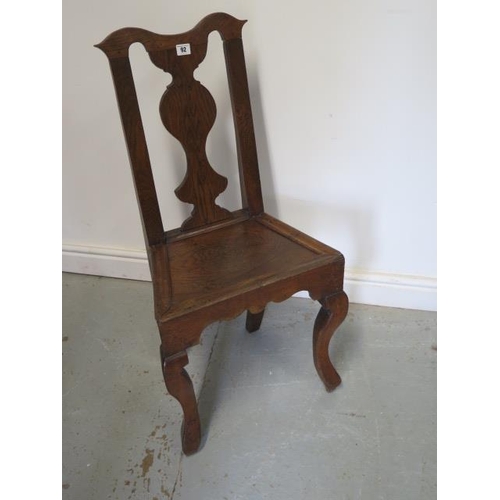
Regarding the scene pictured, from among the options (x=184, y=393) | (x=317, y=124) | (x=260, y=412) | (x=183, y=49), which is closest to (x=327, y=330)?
(x=260, y=412)

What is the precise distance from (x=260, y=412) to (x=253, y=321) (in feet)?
1.17

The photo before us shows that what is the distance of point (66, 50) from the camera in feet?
4.98

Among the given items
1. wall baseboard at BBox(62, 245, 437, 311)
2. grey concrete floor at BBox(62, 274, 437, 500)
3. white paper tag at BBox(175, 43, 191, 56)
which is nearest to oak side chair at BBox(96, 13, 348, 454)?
white paper tag at BBox(175, 43, 191, 56)

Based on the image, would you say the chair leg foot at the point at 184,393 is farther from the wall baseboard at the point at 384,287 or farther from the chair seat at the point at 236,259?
the wall baseboard at the point at 384,287

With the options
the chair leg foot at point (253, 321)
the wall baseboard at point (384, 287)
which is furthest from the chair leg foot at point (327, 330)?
the wall baseboard at point (384, 287)

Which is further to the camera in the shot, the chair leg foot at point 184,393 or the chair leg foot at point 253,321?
the chair leg foot at point 253,321

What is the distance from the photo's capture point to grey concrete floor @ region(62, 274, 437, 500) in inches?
43.4

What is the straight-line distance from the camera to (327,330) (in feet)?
4.02

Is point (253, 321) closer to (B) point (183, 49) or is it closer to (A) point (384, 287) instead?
(A) point (384, 287)

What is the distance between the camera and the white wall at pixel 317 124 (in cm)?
128

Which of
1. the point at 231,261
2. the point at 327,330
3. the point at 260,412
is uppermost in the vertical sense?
the point at 231,261

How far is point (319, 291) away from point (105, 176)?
1034 mm

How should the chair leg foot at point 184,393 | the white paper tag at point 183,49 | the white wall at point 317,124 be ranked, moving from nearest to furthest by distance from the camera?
the chair leg foot at point 184,393, the white paper tag at point 183,49, the white wall at point 317,124

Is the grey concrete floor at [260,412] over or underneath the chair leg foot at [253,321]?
underneath
